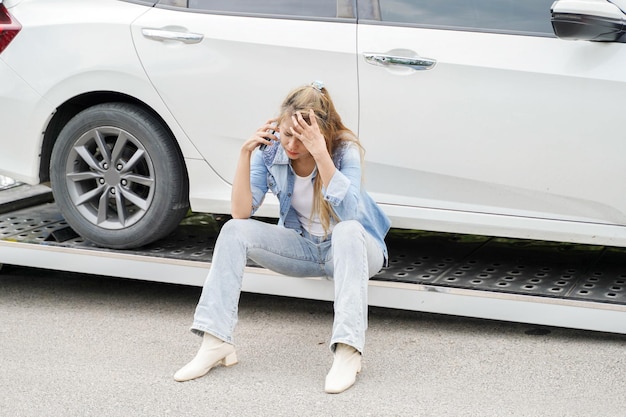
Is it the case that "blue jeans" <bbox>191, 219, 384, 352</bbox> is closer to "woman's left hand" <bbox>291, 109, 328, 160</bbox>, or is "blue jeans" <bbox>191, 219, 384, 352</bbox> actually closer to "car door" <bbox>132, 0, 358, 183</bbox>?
"woman's left hand" <bbox>291, 109, 328, 160</bbox>

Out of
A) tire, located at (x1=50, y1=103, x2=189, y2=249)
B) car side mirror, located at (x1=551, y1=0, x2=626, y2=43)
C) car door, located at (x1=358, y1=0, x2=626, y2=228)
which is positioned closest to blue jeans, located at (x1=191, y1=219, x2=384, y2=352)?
car door, located at (x1=358, y1=0, x2=626, y2=228)

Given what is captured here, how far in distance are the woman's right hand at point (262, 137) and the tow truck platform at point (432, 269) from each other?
2.34 feet

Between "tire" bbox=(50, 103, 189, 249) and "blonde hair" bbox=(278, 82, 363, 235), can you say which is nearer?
"blonde hair" bbox=(278, 82, 363, 235)

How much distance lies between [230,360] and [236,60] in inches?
54.9

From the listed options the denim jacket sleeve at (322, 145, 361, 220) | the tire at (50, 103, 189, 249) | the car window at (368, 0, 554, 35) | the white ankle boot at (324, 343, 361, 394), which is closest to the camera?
the white ankle boot at (324, 343, 361, 394)

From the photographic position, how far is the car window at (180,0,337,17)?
15.6ft

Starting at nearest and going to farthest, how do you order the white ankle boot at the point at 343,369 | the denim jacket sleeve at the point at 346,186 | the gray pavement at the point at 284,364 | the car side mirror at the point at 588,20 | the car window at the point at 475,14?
the gray pavement at the point at 284,364 → the white ankle boot at the point at 343,369 → the denim jacket sleeve at the point at 346,186 → the car side mirror at the point at 588,20 → the car window at the point at 475,14

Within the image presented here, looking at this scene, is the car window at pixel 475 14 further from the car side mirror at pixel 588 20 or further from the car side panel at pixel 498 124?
the car side mirror at pixel 588 20

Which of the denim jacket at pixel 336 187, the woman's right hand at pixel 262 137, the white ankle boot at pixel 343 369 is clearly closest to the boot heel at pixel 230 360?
the white ankle boot at pixel 343 369

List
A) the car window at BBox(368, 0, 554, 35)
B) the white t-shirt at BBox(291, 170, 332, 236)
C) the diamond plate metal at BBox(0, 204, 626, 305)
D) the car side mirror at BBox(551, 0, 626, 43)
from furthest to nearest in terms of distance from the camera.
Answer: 1. the diamond plate metal at BBox(0, 204, 626, 305)
2. the car window at BBox(368, 0, 554, 35)
3. the white t-shirt at BBox(291, 170, 332, 236)
4. the car side mirror at BBox(551, 0, 626, 43)

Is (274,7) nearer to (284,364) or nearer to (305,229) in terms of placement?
(305,229)

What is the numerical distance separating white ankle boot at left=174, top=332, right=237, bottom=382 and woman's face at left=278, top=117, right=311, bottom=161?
79 cm

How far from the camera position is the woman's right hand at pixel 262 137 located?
4.18 metres

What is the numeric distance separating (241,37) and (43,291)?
69.0 inches
